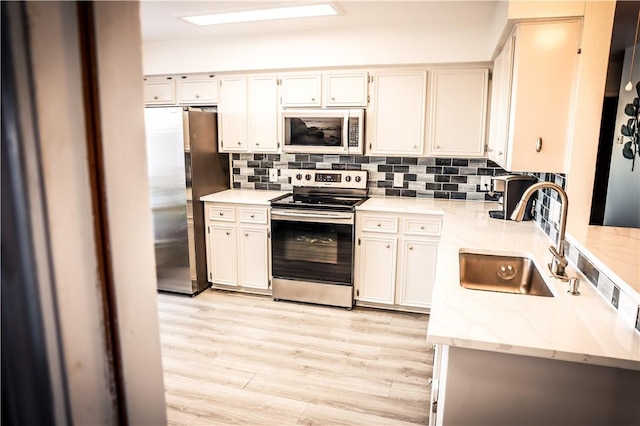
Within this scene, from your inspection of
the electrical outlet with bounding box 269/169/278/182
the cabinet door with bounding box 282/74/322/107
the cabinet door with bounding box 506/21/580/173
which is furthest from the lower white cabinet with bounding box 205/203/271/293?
the cabinet door with bounding box 506/21/580/173

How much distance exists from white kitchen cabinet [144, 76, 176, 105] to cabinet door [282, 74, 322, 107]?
46.9 inches

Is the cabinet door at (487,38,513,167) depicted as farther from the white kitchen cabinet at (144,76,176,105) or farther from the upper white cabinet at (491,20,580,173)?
the white kitchen cabinet at (144,76,176,105)

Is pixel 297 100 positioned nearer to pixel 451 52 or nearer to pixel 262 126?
pixel 262 126

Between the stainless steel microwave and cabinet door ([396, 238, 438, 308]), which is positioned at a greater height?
the stainless steel microwave

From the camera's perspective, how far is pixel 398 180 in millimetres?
4070

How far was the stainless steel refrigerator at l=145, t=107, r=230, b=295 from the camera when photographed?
12.3 feet

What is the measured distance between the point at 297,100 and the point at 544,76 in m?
2.14

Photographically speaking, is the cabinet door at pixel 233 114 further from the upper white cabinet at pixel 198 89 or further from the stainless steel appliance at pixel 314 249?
the stainless steel appliance at pixel 314 249

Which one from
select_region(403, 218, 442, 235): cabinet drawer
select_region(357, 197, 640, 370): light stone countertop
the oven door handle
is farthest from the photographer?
the oven door handle

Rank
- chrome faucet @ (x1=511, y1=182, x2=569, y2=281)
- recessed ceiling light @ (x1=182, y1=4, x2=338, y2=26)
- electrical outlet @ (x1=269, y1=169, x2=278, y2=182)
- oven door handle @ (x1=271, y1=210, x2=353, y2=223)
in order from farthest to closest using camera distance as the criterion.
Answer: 1. electrical outlet @ (x1=269, y1=169, x2=278, y2=182)
2. oven door handle @ (x1=271, y1=210, x2=353, y2=223)
3. recessed ceiling light @ (x1=182, y1=4, x2=338, y2=26)
4. chrome faucet @ (x1=511, y1=182, x2=569, y2=281)

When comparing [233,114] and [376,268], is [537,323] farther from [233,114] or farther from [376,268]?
[233,114]

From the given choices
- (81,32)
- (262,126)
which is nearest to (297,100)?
(262,126)

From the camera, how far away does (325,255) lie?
12.1ft

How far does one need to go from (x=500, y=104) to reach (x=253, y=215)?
7.26 ft
